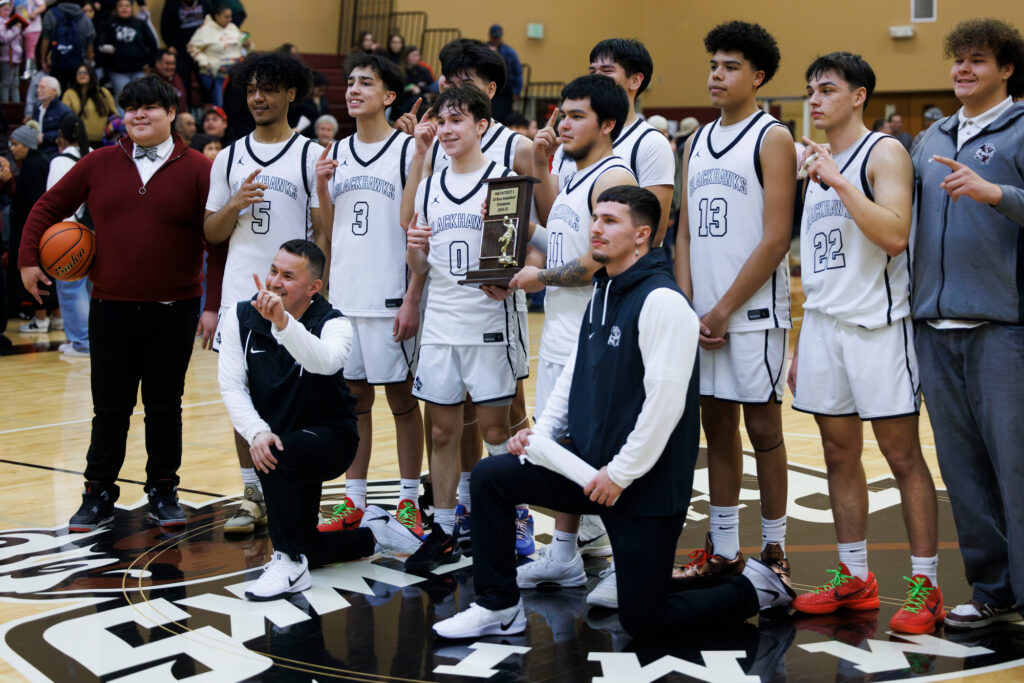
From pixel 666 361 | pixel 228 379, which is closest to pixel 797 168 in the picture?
pixel 666 361

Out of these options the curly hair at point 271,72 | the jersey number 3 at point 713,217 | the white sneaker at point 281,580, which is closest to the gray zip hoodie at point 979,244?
the jersey number 3 at point 713,217

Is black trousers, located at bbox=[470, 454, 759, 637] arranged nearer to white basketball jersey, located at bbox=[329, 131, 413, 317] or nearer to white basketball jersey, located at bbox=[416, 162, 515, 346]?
white basketball jersey, located at bbox=[416, 162, 515, 346]

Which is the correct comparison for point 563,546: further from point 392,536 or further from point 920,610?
Answer: point 920,610

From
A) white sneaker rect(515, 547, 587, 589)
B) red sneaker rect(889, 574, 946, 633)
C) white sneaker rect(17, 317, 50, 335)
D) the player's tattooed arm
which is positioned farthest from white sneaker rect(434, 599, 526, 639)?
white sneaker rect(17, 317, 50, 335)

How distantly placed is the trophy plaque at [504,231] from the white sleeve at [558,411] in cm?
58

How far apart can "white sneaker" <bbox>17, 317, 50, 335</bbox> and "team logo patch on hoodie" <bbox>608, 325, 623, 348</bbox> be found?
9.67 metres

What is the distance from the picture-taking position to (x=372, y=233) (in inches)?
200

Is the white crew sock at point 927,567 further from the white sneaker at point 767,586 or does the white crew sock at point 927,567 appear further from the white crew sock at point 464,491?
the white crew sock at point 464,491

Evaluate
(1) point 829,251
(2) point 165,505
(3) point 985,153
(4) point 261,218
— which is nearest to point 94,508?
(2) point 165,505

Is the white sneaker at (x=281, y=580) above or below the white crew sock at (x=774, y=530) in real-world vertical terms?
below

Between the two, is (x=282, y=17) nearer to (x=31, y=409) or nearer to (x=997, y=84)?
(x=31, y=409)

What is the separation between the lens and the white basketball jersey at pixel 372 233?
5066 millimetres

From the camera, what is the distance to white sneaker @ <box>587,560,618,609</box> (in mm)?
4219

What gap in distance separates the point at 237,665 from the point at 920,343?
258 centimetres
